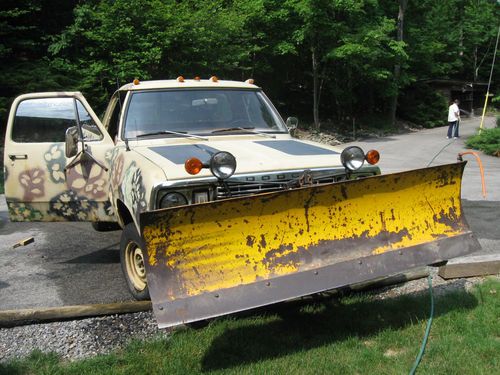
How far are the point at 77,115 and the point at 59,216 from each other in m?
1.10

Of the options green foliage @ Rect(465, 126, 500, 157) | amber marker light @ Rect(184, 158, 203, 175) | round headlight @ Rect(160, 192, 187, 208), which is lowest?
green foliage @ Rect(465, 126, 500, 157)

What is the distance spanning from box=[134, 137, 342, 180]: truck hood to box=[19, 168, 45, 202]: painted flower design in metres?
1.42

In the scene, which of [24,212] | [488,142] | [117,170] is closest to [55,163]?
[24,212]

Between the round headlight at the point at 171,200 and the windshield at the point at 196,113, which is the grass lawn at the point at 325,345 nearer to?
the round headlight at the point at 171,200

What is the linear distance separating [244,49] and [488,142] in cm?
1091

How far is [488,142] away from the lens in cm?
1941

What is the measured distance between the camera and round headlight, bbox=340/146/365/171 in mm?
4512

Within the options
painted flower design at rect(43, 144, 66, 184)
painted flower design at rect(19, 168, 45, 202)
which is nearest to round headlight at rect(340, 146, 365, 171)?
painted flower design at rect(43, 144, 66, 184)

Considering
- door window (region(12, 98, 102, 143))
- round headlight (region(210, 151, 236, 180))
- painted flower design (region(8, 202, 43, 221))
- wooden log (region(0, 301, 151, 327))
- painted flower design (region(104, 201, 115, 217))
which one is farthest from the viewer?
door window (region(12, 98, 102, 143))

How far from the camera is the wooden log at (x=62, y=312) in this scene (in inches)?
175

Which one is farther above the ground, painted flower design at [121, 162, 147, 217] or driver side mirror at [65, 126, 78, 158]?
driver side mirror at [65, 126, 78, 158]

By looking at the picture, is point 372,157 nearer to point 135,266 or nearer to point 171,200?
point 171,200

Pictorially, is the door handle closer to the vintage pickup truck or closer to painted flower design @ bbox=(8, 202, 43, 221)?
the vintage pickup truck

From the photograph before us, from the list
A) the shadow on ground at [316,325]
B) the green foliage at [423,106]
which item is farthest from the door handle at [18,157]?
the green foliage at [423,106]
